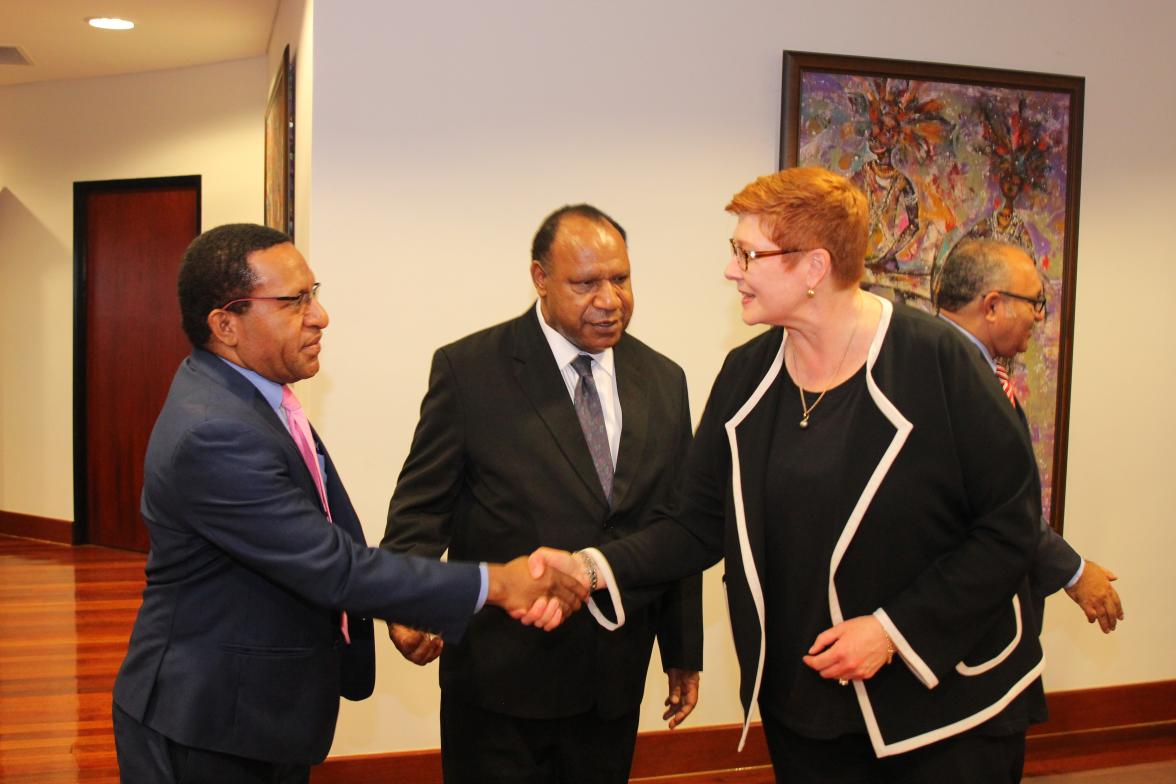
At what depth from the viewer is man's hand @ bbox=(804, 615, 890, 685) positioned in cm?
182

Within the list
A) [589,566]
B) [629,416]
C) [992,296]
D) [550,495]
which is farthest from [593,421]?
[992,296]

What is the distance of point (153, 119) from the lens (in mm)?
7316

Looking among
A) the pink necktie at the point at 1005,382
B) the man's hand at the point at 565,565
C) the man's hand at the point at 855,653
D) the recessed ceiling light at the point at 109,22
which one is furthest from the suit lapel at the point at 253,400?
the recessed ceiling light at the point at 109,22

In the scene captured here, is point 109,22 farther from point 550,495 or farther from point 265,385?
point 550,495

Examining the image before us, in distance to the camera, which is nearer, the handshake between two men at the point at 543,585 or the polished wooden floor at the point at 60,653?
the handshake between two men at the point at 543,585

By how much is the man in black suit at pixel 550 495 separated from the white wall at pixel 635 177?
112cm

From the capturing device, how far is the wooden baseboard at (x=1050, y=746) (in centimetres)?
363

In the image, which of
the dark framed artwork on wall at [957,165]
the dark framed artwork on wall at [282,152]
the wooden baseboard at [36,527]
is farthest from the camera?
the wooden baseboard at [36,527]

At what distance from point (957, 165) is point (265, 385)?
2.86 metres

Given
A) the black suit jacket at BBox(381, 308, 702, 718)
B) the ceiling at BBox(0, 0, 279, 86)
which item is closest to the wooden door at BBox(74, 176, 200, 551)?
the ceiling at BBox(0, 0, 279, 86)

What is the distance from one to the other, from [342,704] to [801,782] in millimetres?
2049

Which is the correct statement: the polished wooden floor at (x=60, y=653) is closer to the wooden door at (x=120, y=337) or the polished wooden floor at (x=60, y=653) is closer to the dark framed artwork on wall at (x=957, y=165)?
the wooden door at (x=120, y=337)

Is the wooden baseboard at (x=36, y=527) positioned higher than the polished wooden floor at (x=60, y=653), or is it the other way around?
the wooden baseboard at (x=36, y=527)

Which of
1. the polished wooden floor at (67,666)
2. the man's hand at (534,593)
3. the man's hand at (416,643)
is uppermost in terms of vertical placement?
the man's hand at (534,593)
